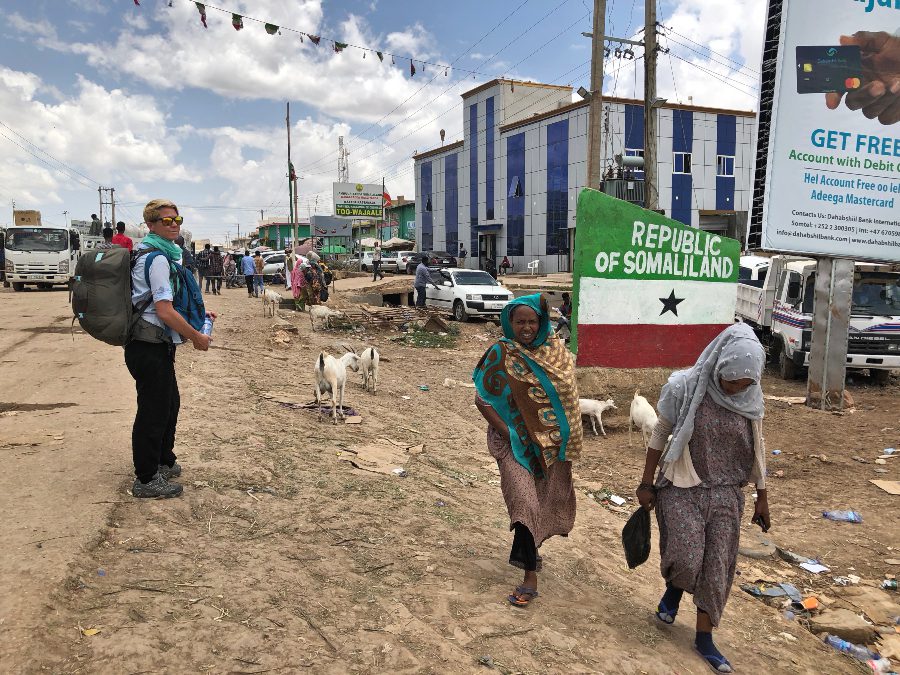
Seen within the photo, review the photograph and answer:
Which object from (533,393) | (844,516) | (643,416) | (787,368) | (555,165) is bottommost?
(844,516)

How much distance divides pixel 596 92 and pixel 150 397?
11.8 metres

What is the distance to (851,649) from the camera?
3.58 meters

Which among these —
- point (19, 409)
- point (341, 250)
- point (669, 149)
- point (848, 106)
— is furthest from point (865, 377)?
point (341, 250)

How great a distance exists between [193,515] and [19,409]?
135 inches

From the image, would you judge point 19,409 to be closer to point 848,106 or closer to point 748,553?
point 748,553

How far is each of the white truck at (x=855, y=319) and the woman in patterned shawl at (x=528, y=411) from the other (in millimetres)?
8544

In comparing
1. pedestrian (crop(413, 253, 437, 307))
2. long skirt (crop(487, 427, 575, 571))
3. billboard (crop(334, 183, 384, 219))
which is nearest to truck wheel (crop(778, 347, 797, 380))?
long skirt (crop(487, 427, 575, 571))

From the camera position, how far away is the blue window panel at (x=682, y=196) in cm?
3059

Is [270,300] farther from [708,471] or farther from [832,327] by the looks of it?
[708,471]

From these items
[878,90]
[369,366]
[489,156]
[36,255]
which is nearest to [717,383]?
[369,366]

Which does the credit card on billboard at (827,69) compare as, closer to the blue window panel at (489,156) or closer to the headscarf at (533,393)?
the headscarf at (533,393)

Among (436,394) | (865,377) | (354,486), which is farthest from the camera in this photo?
(865,377)

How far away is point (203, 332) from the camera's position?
A: 3807 millimetres

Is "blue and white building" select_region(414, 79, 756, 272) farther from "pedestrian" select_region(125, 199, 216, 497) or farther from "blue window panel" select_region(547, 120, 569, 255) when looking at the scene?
"pedestrian" select_region(125, 199, 216, 497)
